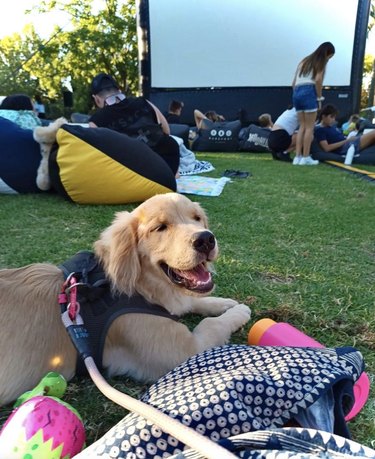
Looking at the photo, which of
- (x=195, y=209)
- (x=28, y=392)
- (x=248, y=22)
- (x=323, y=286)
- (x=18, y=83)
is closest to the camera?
(x=28, y=392)

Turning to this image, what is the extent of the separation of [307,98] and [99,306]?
742cm

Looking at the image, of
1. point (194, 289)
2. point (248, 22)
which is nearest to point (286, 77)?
point (248, 22)

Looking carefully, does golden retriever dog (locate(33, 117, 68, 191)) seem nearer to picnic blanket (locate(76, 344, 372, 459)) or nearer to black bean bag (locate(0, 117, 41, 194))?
black bean bag (locate(0, 117, 41, 194))

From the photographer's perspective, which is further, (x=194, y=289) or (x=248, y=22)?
(x=248, y=22)

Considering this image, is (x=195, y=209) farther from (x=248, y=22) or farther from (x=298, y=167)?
(x=248, y=22)

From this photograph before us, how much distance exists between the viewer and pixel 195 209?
211 cm

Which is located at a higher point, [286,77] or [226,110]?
[286,77]

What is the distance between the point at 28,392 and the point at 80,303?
38cm

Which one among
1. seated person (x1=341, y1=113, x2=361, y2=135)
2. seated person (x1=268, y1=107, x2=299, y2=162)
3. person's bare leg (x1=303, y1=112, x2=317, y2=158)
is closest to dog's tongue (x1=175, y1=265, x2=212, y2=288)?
person's bare leg (x1=303, y1=112, x2=317, y2=158)

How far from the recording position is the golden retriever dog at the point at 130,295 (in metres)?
1.61

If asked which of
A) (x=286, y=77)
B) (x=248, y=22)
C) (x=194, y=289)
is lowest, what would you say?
(x=194, y=289)

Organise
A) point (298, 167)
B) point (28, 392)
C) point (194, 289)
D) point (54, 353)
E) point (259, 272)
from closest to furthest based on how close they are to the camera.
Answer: point (28, 392), point (54, 353), point (194, 289), point (259, 272), point (298, 167)

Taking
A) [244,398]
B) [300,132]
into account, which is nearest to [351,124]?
[300,132]

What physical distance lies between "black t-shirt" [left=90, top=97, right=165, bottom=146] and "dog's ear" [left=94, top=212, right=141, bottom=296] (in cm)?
363
